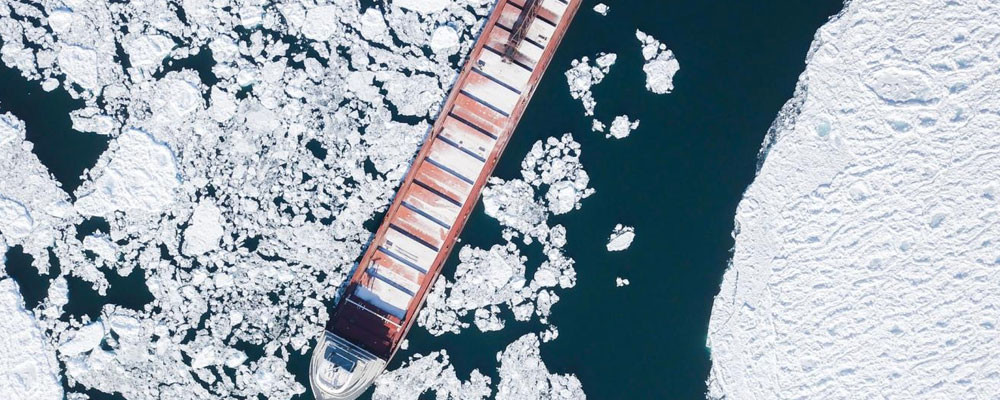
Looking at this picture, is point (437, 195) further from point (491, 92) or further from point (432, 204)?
point (491, 92)

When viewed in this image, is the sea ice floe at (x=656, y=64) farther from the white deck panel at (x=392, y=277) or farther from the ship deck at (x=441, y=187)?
the white deck panel at (x=392, y=277)

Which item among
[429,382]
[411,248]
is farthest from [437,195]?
[429,382]

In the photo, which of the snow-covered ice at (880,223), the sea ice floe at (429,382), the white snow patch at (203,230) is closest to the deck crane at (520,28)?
the snow-covered ice at (880,223)

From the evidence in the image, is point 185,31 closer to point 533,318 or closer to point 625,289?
point 533,318

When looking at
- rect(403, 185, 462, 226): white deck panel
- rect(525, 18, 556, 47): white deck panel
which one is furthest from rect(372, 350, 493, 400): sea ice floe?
rect(525, 18, 556, 47): white deck panel

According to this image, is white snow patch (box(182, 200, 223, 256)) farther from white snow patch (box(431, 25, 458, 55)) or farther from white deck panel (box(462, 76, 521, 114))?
white deck panel (box(462, 76, 521, 114))
